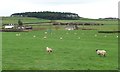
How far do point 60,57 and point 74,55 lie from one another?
7.46 ft

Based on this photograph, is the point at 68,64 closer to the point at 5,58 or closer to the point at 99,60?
the point at 99,60

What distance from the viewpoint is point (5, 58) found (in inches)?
1267

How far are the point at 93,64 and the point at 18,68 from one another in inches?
240

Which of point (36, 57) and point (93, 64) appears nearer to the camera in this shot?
point (93, 64)

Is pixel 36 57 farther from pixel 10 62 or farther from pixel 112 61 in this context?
pixel 112 61

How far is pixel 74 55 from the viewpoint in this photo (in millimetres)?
35000

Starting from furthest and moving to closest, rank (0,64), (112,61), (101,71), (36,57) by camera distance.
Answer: (36,57) → (112,61) → (0,64) → (101,71)

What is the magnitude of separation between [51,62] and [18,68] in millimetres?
4023

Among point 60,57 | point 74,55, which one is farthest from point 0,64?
point 74,55

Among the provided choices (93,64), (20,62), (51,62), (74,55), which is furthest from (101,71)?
(74,55)

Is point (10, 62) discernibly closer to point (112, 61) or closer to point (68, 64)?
point (68, 64)

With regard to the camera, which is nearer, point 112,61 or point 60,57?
point 112,61

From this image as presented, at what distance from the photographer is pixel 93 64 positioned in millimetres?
28859

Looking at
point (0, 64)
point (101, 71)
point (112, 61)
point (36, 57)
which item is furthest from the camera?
point (36, 57)
